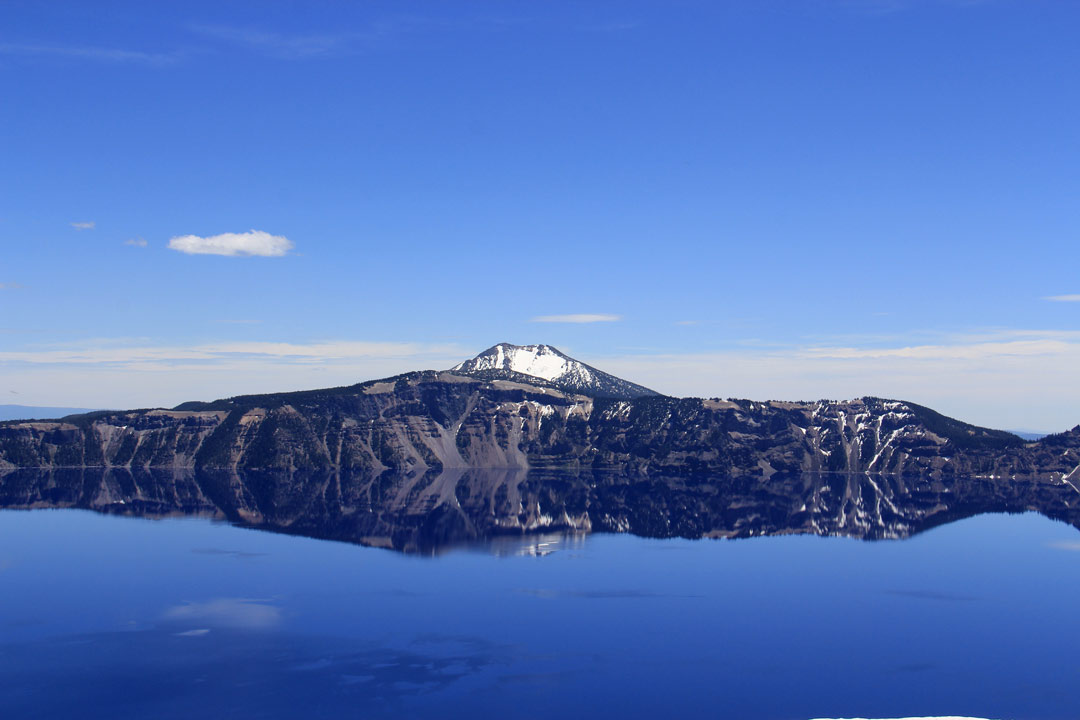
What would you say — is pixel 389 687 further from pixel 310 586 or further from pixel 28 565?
pixel 28 565

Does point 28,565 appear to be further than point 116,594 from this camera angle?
Yes

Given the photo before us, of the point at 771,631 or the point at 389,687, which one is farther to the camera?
the point at 771,631

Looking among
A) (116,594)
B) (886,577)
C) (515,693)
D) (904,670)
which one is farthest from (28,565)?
(886,577)

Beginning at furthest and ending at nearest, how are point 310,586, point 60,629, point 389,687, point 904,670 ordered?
1. point 310,586
2. point 60,629
3. point 904,670
4. point 389,687

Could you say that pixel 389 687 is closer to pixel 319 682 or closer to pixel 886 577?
pixel 319 682

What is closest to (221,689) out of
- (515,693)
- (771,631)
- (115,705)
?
(115,705)

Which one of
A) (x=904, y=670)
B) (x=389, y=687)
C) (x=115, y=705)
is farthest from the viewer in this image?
(x=904, y=670)
